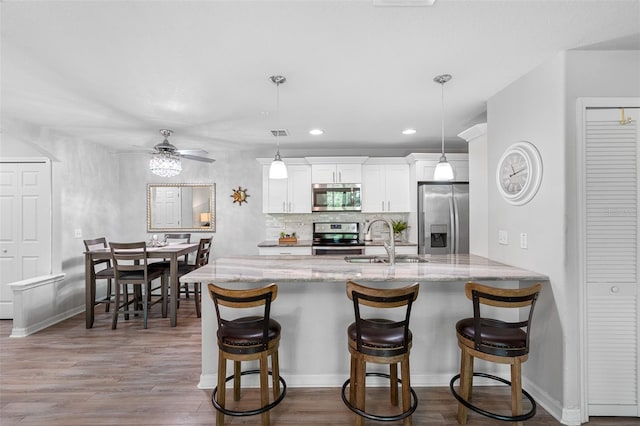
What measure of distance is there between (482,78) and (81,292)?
5.60 metres

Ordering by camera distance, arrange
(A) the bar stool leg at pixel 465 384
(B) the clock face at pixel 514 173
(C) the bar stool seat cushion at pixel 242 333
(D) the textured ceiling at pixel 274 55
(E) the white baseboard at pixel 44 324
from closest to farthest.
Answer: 1. (D) the textured ceiling at pixel 274 55
2. (C) the bar stool seat cushion at pixel 242 333
3. (A) the bar stool leg at pixel 465 384
4. (B) the clock face at pixel 514 173
5. (E) the white baseboard at pixel 44 324

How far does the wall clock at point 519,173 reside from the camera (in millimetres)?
2357

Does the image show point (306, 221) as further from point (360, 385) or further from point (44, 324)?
point (44, 324)

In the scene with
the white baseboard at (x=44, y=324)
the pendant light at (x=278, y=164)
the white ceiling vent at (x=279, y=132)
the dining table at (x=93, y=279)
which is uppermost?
the white ceiling vent at (x=279, y=132)

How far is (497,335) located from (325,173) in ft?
11.4

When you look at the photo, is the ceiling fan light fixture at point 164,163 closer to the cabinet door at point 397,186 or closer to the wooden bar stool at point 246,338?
the wooden bar stool at point 246,338

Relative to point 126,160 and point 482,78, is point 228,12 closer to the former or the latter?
A: point 482,78

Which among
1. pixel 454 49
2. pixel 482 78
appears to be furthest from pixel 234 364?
pixel 482 78

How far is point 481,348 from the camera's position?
1.97 meters

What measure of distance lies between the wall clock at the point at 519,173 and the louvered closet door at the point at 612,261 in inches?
11.7

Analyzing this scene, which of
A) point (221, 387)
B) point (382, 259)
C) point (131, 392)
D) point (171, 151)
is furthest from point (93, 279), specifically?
point (382, 259)

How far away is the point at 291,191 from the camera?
5.05m

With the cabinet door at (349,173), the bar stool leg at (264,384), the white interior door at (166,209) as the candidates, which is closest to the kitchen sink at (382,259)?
the bar stool leg at (264,384)

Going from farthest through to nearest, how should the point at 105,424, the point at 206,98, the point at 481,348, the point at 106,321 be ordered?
the point at 106,321, the point at 206,98, the point at 105,424, the point at 481,348
